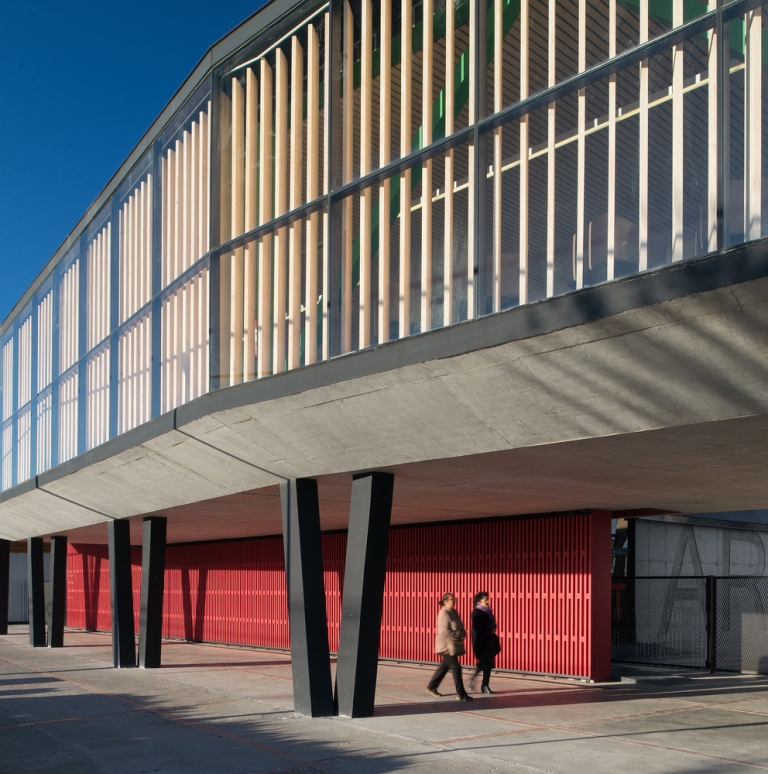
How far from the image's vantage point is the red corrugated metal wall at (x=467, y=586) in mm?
16297

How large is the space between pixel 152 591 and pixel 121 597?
5.24ft

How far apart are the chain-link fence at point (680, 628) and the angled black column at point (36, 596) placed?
54.4ft

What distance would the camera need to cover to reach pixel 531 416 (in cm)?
917

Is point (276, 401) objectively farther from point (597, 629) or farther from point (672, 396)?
point (597, 629)

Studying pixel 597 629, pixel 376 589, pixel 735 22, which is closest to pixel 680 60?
pixel 735 22

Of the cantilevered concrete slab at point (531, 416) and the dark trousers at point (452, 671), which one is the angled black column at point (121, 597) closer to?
the cantilevered concrete slab at point (531, 416)

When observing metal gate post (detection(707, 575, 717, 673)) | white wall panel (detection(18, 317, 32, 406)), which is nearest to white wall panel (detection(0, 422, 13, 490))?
white wall panel (detection(18, 317, 32, 406))

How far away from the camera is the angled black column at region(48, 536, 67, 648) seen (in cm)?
2659

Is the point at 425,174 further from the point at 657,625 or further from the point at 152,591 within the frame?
the point at 657,625

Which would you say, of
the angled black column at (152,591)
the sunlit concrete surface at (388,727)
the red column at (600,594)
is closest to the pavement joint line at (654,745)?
the sunlit concrete surface at (388,727)

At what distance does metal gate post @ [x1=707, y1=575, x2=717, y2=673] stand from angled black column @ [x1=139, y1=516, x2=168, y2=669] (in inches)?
440

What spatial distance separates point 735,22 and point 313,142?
18.3 ft

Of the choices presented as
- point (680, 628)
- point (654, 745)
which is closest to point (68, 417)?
point (680, 628)

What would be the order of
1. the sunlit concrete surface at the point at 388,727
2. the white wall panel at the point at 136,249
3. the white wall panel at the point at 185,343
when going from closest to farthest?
the sunlit concrete surface at the point at 388,727, the white wall panel at the point at 185,343, the white wall panel at the point at 136,249
